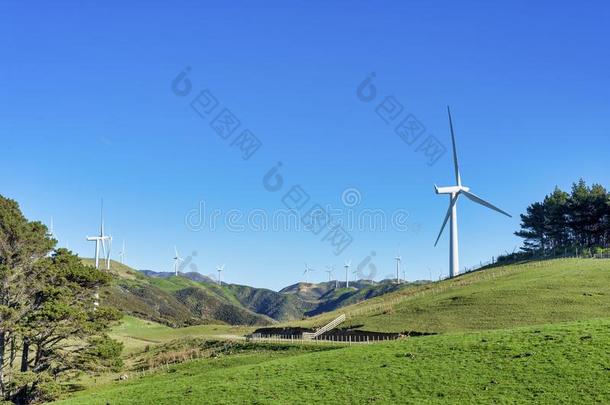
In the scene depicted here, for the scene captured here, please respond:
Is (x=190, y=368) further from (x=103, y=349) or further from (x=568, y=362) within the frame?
(x=568, y=362)

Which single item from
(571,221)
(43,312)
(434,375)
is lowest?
(434,375)

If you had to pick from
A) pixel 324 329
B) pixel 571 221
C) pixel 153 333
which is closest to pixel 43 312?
pixel 324 329

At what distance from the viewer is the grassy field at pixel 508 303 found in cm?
5797

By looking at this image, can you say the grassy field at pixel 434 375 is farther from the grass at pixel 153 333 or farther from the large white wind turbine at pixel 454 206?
the large white wind turbine at pixel 454 206

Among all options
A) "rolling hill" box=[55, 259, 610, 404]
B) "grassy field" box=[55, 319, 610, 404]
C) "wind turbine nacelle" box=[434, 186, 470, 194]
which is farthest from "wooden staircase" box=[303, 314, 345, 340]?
"wind turbine nacelle" box=[434, 186, 470, 194]

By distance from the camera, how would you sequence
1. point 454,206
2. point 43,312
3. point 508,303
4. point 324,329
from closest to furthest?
1. point 43,312
2. point 508,303
3. point 324,329
4. point 454,206

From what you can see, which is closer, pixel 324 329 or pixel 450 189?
pixel 324 329

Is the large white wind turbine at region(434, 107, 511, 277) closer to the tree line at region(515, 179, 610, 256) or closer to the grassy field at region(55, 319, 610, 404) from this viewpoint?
the tree line at region(515, 179, 610, 256)

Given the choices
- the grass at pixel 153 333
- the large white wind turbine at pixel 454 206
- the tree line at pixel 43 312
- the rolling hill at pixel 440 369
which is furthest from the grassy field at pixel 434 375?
the large white wind turbine at pixel 454 206

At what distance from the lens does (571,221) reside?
117m

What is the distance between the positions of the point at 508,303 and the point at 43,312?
5008 centimetres

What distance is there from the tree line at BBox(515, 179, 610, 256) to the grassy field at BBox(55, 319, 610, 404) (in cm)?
7178

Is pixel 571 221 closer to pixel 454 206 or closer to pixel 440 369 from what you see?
pixel 454 206

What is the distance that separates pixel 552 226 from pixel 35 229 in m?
105
